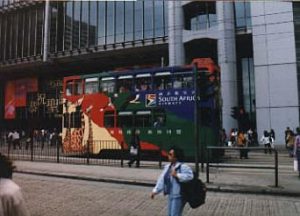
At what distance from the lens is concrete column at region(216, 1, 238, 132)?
34.3 metres

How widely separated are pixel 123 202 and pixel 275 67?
1012 inches

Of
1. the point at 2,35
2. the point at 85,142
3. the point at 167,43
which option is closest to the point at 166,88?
the point at 85,142

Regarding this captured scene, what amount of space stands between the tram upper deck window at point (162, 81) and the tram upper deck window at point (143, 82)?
358 mm

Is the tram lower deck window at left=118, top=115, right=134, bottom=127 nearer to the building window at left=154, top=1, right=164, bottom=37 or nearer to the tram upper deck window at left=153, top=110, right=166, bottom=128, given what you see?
the tram upper deck window at left=153, top=110, right=166, bottom=128

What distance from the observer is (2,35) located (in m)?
54.0

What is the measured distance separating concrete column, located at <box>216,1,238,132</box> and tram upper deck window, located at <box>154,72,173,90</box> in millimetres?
14694

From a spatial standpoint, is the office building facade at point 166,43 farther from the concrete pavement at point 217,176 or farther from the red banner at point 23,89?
the concrete pavement at point 217,176

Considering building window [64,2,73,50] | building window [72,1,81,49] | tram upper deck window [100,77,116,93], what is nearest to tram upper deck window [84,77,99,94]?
tram upper deck window [100,77,116,93]

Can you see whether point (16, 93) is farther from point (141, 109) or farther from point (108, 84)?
point (141, 109)

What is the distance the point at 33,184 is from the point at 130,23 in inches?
1222

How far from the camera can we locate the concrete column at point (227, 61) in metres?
34.3

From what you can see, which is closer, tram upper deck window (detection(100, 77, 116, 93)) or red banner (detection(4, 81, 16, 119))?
tram upper deck window (detection(100, 77, 116, 93))

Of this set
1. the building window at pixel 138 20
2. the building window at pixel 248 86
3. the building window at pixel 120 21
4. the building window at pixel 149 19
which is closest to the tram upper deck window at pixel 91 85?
the building window at pixel 248 86

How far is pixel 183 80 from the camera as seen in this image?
19.8 m
